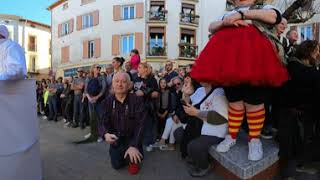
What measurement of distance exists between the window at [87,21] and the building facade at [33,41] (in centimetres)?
1352

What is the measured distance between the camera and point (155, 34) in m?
29.0

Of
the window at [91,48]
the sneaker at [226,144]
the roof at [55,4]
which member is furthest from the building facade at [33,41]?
the sneaker at [226,144]

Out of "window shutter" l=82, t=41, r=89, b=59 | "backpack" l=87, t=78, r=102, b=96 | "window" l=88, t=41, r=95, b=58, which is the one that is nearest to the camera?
"backpack" l=87, t=78, r=102, b=96

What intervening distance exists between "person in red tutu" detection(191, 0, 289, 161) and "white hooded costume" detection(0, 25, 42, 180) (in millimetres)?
1790

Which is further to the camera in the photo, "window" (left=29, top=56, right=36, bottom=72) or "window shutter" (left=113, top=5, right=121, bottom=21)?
"window" (left=29, top=56, right=36, bottom=72)

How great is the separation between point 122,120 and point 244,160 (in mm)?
1733

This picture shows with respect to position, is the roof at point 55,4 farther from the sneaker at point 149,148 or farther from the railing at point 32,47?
the sneaker at point 149,148

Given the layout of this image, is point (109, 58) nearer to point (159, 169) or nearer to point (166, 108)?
point (166, 108)

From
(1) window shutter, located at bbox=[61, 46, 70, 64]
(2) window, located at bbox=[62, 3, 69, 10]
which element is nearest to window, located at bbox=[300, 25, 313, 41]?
(1) window shutter, located at bbox=[61, 46, 70, 64]

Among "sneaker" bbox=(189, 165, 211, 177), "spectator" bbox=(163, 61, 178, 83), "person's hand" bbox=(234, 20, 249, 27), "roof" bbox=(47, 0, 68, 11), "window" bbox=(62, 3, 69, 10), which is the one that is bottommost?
"sneaker" bbox=(189, 165, 211, 177)

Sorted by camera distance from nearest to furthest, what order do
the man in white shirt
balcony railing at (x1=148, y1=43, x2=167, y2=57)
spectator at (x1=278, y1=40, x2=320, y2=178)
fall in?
spectator at (x1=278, y1=40, x2=320, y2=178) < the man in white shirt < balcony railing at (x1=148, y1=43, x2=167, y2=57)

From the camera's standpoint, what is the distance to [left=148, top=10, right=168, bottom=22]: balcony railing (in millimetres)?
28578

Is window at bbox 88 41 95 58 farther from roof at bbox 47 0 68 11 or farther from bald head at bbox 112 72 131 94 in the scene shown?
bald head at bbox 112 72 131 94

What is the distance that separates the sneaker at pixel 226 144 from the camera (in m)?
3.48
